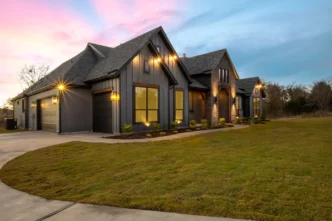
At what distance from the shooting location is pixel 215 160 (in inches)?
212

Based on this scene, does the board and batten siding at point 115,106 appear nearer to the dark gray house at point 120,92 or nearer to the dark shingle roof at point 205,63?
the dark gray house at point 120,92

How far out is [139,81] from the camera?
12.7 m

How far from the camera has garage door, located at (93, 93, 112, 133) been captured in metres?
12.5

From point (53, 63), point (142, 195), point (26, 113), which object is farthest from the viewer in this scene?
point (53, 63)

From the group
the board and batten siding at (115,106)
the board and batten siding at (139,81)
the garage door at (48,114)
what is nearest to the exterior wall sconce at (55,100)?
the garage door at (48,114)

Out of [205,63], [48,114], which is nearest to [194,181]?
[48,114]

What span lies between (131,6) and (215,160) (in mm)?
12175

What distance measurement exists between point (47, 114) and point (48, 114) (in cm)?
Answer: 27

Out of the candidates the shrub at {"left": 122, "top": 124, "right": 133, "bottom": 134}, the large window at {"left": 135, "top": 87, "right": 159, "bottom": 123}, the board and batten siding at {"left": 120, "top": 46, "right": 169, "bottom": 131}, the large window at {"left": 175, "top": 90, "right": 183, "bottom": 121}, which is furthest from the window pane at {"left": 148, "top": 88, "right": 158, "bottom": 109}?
the large window at {"left": 175, "top": 90, "right": 183, "bottom": 121}

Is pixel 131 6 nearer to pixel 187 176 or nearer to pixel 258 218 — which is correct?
pixel 187 176

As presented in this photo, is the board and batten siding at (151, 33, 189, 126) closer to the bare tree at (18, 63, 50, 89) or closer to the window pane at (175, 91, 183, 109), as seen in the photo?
the window pane at (175, 91, 183, 109)

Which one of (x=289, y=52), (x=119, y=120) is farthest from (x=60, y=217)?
(x=289, y=52)

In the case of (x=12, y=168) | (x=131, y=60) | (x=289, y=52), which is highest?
(x=289, y=52)

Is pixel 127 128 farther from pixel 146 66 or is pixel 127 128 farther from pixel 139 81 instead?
pixel 146 66
